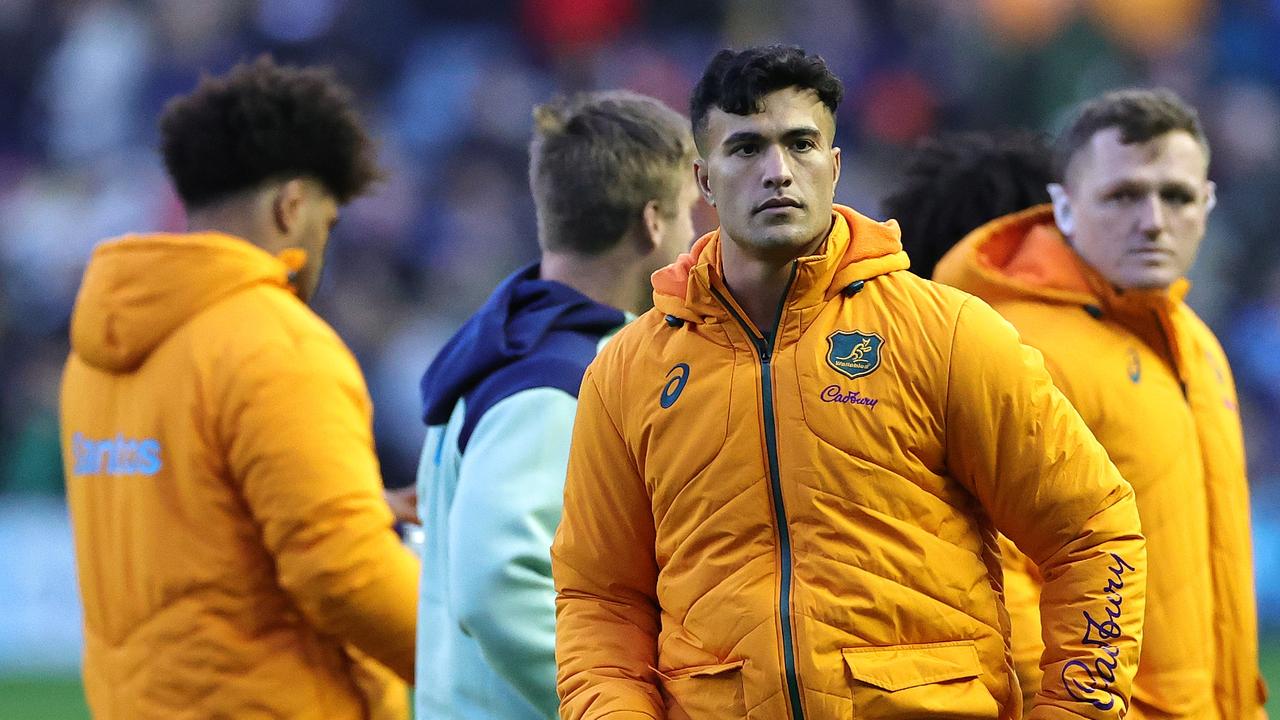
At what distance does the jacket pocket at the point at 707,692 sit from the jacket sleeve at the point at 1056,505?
475 millimetres

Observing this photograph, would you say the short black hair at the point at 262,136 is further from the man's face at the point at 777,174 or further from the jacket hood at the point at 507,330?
the man's face at the point at 777,174

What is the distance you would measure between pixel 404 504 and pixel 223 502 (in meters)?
0.64

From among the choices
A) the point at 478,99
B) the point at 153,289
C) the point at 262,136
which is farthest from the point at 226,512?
the point at 478,99

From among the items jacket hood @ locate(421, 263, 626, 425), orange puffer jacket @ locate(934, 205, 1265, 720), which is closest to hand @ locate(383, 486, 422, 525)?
jacket hood @ locate(421, 263, 626, 425)

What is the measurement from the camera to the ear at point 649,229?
404cm

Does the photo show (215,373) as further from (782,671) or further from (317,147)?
(782,671)

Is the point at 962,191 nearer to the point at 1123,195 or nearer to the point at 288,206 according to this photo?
the point at 1123,195

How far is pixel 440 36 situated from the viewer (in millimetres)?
14125

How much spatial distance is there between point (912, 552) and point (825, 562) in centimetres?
14

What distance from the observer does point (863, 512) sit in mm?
2867

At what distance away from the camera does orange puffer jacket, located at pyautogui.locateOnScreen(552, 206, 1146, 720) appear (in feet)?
9.27

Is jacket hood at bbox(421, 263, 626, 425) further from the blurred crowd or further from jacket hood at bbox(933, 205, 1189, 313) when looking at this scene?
the blurred crowd

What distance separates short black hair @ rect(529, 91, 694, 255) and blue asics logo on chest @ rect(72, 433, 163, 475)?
1103 millimetres

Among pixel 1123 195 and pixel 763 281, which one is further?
pixel 1123 195
